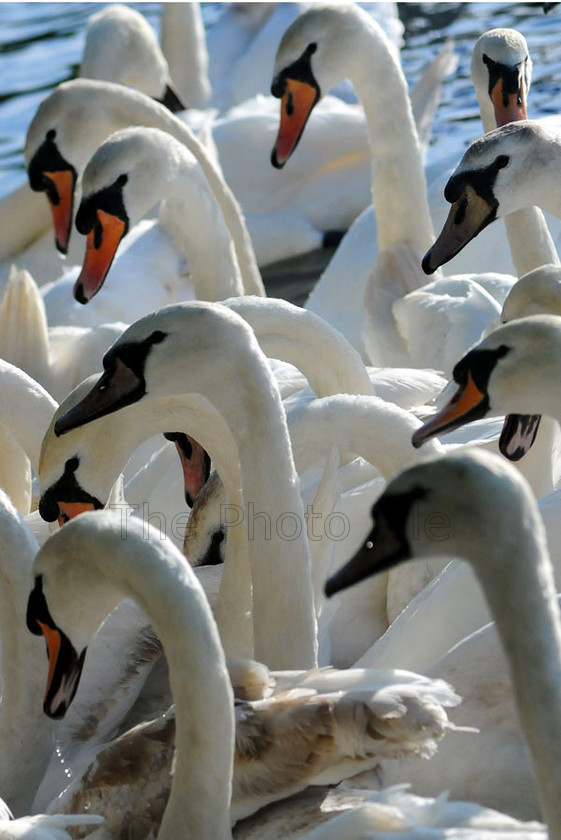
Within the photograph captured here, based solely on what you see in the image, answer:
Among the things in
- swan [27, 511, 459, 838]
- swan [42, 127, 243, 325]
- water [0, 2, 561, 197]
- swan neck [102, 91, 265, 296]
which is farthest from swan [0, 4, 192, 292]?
swan [27, 511, 459, 838]

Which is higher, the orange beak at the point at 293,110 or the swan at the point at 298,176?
the orange beak at the point at 293,110

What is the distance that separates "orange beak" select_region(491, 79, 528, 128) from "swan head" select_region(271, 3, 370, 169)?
0.96 m

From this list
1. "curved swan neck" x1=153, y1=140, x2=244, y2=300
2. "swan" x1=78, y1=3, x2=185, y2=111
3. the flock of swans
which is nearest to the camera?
the flock of swans

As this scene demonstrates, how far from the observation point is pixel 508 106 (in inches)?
236

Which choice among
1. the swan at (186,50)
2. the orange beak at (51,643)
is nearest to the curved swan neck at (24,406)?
the orange beak at (51,643)

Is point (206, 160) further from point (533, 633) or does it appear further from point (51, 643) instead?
point (533, 633)

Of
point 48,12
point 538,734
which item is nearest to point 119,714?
point 538,734

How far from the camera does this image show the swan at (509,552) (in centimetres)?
279

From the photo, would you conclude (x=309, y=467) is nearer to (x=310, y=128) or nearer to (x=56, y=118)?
(x=56, y=118)

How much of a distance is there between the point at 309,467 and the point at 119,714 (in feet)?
3.19

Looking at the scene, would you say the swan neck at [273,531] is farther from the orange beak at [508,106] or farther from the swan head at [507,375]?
the orange beak at [508,106]

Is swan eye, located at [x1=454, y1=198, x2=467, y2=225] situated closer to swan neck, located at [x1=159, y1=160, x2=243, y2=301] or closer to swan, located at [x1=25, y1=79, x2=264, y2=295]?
swan neck, located at [x1=159, y1=160, x2=243, y2=301]

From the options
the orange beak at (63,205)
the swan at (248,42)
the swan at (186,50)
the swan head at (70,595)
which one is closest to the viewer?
the swan head at (70,595)

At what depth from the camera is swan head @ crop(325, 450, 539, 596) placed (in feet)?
9.12
